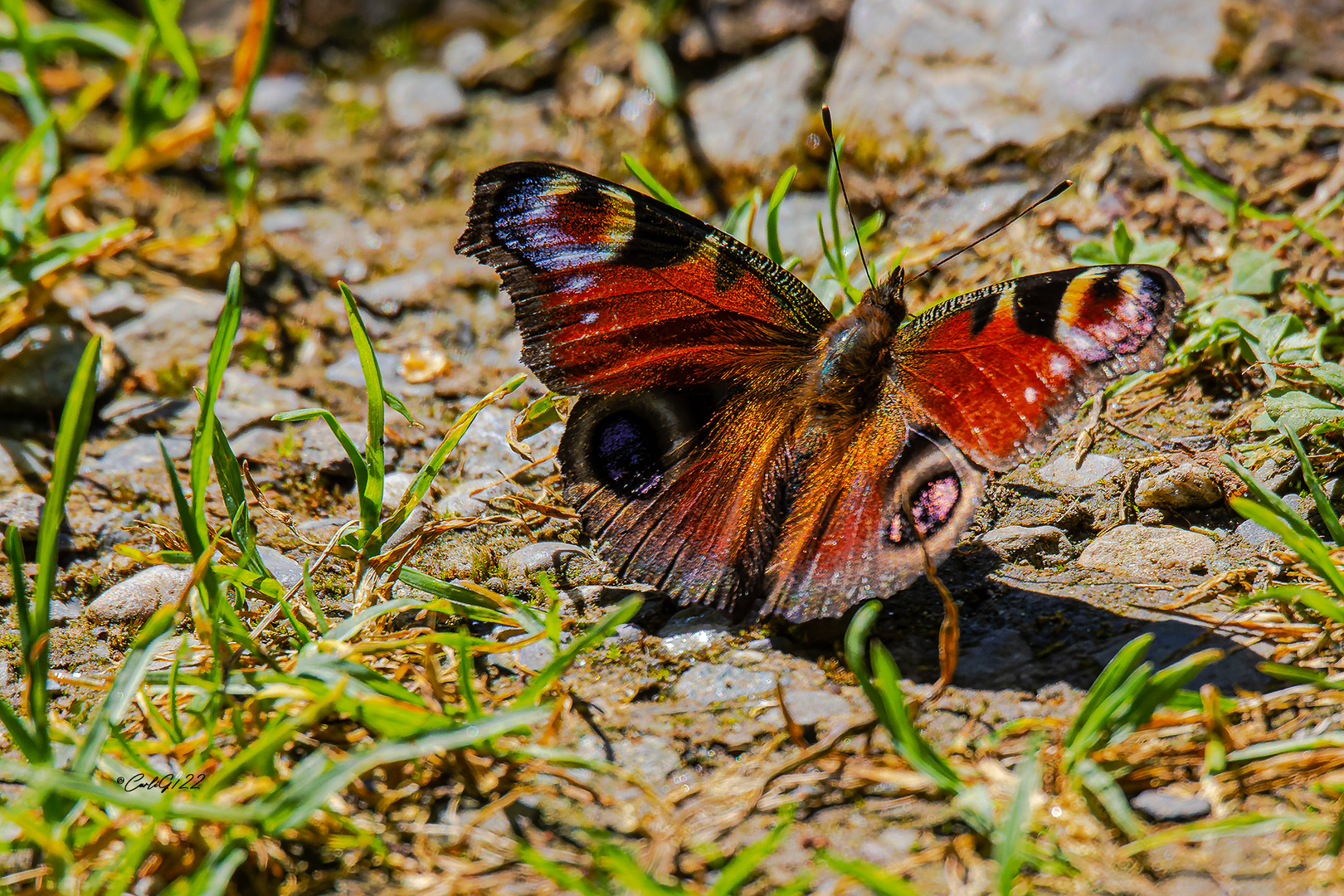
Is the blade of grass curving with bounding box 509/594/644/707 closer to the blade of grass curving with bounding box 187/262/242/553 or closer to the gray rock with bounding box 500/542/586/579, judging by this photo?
the gray rock with bounding box 500/542/586/579

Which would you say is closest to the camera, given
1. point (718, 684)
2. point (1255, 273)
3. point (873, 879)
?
point (873, 879)

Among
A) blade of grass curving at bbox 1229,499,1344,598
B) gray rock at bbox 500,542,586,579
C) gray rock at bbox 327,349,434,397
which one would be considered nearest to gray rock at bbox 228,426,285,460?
gray rock at bbox 327,349,434,397

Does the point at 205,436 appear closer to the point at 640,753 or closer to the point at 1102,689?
the point at 640,753

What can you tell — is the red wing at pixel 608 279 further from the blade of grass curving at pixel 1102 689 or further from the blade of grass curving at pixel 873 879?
the blade of grass curving at pixel 873 879

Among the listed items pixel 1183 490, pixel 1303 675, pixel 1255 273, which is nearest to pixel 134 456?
pixel 1183 490

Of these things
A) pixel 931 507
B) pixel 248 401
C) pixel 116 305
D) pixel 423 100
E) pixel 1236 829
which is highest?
pixel 423 100

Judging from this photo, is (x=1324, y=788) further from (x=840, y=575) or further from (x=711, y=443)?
(x=711, y=443)
